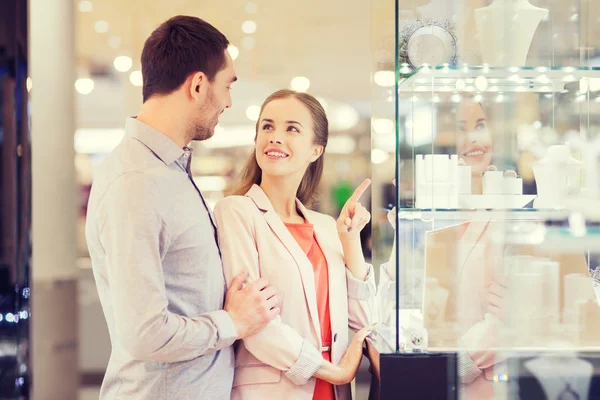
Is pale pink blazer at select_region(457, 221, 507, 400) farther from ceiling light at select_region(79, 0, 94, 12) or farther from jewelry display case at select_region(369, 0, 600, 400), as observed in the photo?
ceiling light at select_region(79, 0, 94, 12)

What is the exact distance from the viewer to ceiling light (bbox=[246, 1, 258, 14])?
3.35m

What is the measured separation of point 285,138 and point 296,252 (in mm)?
399

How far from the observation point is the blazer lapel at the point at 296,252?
2176 mm

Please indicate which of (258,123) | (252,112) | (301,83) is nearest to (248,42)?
(301,83)

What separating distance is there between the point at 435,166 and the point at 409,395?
60cm

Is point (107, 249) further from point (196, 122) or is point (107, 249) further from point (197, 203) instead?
point (196, 122)

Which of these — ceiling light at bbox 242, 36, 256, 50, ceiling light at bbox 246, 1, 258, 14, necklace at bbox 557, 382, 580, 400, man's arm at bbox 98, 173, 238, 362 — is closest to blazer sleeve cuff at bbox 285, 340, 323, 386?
man's arm at bbox 98, 173, 238, 362

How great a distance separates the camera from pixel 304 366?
2.09 metres

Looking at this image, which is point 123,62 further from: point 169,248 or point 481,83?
point 481,83

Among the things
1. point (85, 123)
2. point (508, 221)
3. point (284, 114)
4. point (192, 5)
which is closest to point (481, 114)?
point (508, 221)

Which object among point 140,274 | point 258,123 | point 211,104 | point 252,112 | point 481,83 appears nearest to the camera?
point 140,274

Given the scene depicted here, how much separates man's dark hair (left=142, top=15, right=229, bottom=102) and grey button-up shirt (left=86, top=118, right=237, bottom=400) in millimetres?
148

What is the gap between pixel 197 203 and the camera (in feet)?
6.51

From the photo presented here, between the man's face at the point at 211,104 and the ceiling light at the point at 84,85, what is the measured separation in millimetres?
1521
